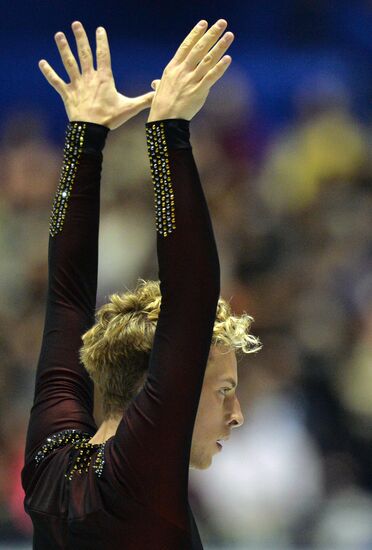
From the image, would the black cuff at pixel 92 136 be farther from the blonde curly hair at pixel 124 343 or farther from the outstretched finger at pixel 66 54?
the blonde curly hair at pixel 124 343

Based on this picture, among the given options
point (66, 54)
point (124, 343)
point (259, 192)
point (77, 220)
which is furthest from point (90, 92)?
point (259, 192)

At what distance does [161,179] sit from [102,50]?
33 centimetres

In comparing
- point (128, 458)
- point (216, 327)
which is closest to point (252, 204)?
point (216, 327)

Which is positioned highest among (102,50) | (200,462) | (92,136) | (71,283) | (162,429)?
(102,50)

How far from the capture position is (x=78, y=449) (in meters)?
1.34

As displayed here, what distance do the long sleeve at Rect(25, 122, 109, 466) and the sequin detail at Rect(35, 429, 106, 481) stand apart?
0.14ft

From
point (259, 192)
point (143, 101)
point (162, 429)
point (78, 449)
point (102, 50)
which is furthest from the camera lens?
point (259, 192)

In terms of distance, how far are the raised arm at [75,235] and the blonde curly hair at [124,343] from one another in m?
0.09

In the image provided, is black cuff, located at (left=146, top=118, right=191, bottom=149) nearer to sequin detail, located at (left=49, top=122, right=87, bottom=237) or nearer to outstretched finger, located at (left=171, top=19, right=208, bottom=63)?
outstretched finger, located at (left=171, top=19, right=208, bottom=63)

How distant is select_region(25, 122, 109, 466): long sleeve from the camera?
4.87 feet

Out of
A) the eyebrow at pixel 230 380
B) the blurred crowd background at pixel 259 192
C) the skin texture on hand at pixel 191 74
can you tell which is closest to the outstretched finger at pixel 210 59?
the skin texture on hand at pixel 191 74

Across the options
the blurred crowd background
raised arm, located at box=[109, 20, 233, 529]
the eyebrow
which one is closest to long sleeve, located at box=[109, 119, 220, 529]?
raised arm, located at box=[109, 20, 233, 529]

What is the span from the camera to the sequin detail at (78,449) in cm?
127

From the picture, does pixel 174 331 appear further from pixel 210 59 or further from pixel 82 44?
pixel 82 44
